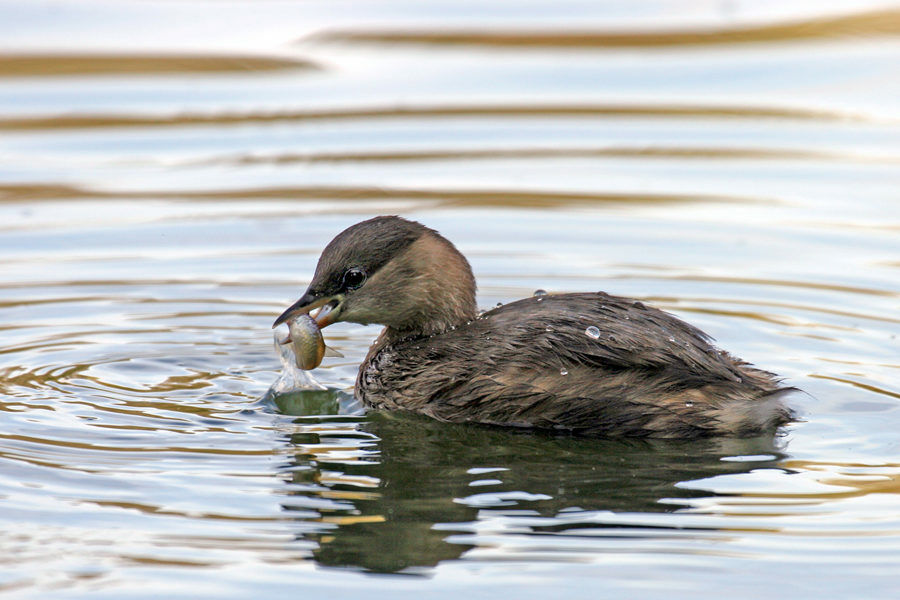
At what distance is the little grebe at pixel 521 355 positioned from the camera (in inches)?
271

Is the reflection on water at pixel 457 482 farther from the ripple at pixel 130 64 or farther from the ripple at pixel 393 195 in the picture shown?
the ripple at pixel 130 64

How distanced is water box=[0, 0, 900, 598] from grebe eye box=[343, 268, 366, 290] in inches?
23.9

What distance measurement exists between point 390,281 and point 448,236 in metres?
3.35

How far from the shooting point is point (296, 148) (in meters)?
13.0

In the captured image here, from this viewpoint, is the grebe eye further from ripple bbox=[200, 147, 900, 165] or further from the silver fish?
ripple bbox=[200, 147, 900, 165]

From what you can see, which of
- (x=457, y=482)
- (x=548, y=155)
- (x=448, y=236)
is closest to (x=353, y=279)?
(x=457, y=482)

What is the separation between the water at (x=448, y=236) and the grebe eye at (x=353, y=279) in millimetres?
607

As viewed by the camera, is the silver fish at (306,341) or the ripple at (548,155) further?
the ripple at (548,155)

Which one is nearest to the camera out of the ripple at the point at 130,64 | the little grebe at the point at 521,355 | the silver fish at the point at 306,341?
the little grebe at the point at 521,355

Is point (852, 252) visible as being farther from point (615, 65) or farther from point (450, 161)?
point (615, 65)

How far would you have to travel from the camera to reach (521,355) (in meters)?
7.04

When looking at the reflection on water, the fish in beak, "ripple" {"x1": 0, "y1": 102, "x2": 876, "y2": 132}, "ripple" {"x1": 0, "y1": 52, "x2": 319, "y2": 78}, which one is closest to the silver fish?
the fish in beak

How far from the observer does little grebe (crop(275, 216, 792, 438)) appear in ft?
22.6

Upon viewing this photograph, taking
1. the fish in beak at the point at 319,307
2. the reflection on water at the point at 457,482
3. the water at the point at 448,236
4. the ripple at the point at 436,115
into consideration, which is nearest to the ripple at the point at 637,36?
the water at the point at 448,236
